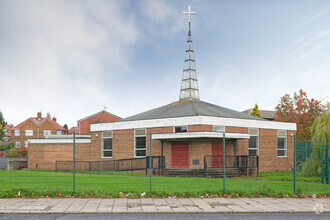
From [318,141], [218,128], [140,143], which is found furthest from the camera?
[140,143]

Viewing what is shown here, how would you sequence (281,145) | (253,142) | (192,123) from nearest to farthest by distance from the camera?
(192,123), (253,142), (281,145)

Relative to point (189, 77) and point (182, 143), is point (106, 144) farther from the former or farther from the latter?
point (189, 77)

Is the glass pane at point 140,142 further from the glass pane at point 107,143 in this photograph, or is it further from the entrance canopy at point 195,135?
the glass pane at point 107,143

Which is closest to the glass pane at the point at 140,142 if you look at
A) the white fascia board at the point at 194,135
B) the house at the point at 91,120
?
the white fascia board at the point at 194,135

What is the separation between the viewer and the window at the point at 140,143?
27.9 metres

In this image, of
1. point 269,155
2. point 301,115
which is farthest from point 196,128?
point 301,115

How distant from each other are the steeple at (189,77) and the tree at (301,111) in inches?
697

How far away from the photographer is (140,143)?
→ 92.0 ft

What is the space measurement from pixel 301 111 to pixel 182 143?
27.0 meters

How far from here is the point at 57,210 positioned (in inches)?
358

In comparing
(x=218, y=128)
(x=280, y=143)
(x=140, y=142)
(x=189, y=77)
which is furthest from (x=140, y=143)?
(x=280, y=143)

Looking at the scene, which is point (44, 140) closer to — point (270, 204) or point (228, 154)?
point (228, 154)

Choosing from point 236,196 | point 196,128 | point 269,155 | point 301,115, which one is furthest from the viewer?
point 301,115

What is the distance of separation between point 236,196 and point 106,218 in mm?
5023
